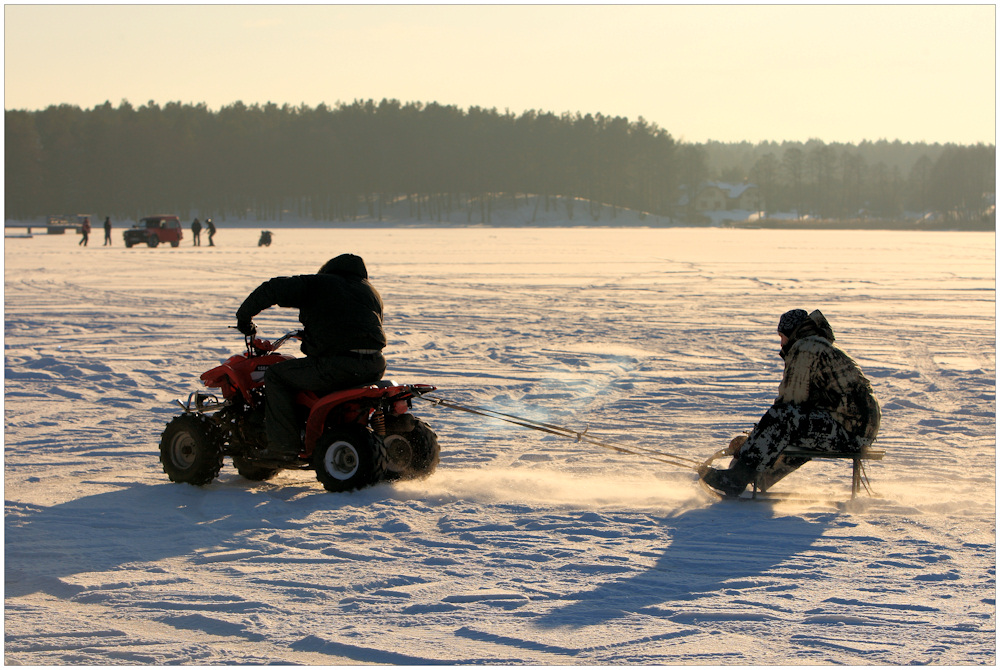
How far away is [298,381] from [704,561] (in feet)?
8.94

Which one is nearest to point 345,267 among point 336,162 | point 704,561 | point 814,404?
point 704,561

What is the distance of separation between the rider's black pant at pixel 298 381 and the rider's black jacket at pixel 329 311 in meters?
0.07

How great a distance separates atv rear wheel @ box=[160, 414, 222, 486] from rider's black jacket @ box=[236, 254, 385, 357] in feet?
3.12

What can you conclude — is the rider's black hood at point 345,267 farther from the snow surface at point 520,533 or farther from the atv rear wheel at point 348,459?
the snow surface at point 520,533

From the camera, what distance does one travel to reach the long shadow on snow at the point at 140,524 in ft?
16.9

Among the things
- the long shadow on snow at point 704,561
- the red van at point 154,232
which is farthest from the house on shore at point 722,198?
the long shadow on snow at point 704,561

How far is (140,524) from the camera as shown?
589 centimetres

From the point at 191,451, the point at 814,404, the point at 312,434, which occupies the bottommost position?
the point at 191,451

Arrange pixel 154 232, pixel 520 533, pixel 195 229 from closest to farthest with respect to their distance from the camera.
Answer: pixel 520 533, pixel 154 232, pixel 195 229

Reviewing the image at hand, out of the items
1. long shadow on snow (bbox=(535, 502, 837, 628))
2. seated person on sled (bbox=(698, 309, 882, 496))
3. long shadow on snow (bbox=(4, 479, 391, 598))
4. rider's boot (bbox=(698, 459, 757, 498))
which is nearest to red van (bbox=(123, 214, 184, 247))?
long shadow on snow (bbox=(4, 479, 391, 598))

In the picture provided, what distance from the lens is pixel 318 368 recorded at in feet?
20.5

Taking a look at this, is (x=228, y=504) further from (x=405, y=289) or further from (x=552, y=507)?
(x=405, y=289)

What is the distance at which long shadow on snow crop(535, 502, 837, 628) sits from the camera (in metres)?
4.54

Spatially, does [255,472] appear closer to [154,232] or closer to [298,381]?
[298,381]
